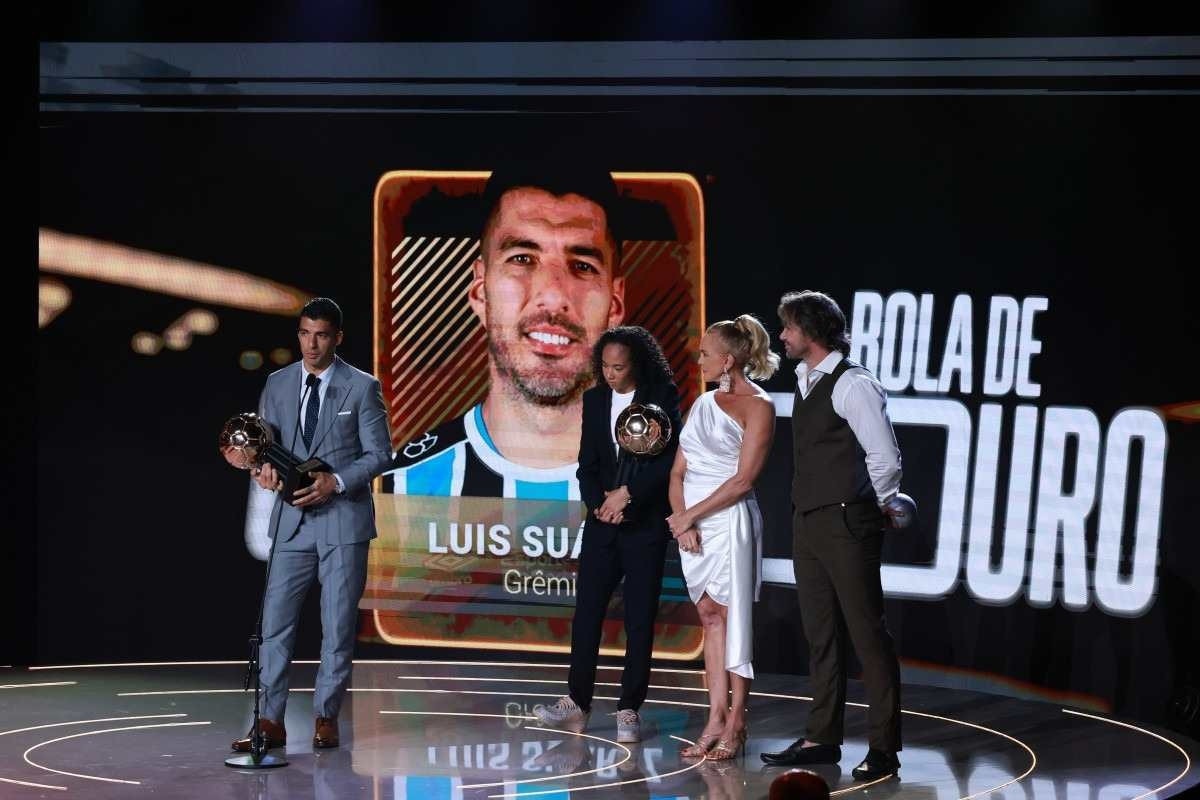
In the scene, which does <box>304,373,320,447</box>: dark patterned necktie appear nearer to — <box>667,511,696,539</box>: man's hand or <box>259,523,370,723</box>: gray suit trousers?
<box>259,523,370,723</box>: gray suit trousers

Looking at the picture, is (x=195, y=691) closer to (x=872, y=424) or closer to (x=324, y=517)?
(x=324, y=517)

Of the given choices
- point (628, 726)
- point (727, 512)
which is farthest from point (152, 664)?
point (727, 512)

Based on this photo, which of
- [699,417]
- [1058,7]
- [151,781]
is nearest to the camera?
[151,781]

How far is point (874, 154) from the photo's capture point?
7.91m

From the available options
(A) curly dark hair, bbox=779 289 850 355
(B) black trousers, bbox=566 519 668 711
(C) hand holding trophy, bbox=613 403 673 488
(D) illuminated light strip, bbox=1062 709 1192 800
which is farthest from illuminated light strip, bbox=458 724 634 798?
(D) illuminated light strip, bbox=1062 709 1192 800

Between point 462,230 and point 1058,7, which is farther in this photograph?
point 462,230

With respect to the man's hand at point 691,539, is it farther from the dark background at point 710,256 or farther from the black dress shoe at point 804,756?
the dark background at point 710,256

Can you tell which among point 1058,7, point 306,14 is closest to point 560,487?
point 306,14

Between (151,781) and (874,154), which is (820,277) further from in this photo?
(151,781)

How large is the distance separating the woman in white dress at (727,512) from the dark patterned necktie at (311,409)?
137cm

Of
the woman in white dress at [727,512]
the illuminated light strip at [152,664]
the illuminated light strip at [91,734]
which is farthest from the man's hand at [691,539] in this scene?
the illuminated light strip at [152,664]

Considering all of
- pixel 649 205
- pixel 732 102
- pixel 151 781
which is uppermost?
pixel 732 102

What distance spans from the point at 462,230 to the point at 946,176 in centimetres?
239

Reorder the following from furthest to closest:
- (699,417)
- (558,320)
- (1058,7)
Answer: (558,320) → (1058,7) → (699,417)
